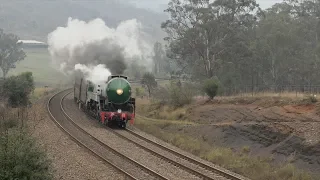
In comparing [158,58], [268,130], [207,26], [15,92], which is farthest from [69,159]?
[158,58]

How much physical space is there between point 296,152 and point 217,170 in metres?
5.03

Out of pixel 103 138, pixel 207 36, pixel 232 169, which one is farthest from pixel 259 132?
pixel 207 36

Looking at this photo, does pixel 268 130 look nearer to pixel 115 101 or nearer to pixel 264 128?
pixel 264 128

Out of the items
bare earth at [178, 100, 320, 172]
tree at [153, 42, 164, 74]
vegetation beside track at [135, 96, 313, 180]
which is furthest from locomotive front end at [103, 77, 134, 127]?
tree at [153, 42, 164, 74]

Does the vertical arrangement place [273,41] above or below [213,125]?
above

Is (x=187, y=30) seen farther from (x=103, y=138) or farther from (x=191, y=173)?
(x=191, y=173)

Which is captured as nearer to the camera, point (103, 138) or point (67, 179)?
point (67, 179)

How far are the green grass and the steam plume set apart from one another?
5218 centimetres

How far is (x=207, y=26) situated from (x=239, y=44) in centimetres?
497

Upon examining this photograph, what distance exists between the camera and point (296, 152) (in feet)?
65.6

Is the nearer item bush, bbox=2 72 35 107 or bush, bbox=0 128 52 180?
bush, bbox=0 128 52 180

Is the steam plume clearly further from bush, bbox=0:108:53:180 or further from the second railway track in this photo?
bush, bbox=0:108:53:180

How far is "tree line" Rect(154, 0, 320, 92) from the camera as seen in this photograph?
2082 inches

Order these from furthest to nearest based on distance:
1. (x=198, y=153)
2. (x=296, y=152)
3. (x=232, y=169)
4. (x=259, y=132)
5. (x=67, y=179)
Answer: (x=259, y=132) < (x=198, y=153) < (x=296, y=152) < (x=232, y=169) < (x=67, y=179)
